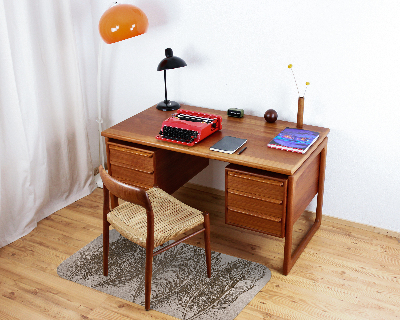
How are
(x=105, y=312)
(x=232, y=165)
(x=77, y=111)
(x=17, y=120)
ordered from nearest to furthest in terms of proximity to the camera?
1. (x=105, y=312)
2. (x=232, y=165)
3. (x=17, y=120)
4. (x=77, y=111)

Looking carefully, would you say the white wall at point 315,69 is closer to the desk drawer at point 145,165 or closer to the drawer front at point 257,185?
the desk drawer at point 145,165

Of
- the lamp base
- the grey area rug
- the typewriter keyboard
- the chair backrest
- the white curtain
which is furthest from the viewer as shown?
the lamp base

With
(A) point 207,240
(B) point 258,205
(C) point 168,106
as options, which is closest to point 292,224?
(B) point 258,205

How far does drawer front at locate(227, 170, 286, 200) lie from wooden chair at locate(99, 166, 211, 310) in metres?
0.24

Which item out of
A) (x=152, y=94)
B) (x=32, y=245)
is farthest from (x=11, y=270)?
(x=152, y=94)

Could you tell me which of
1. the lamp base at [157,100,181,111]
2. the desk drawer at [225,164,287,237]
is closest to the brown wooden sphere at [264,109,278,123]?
the desk drawer at [225,164,287,237]

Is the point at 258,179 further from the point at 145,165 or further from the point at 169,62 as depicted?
the point at 169,62

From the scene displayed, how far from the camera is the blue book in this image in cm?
245

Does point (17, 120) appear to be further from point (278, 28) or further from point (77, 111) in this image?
point (278, 28)

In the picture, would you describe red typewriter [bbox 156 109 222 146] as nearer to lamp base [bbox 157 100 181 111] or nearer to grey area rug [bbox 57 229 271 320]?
lamp base [bbox 157 100 181 111]

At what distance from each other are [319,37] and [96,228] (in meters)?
1.83

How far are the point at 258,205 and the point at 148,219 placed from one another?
25.2 inches

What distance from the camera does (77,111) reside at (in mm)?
3316

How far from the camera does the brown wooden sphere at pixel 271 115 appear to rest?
9.18ft
